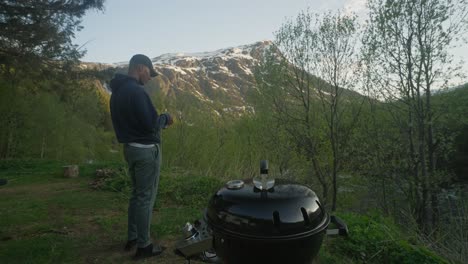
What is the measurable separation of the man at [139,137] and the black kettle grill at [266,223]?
4.41ft

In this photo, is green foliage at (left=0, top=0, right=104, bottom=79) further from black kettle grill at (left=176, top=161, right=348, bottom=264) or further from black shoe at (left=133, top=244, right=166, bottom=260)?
black kettle grill at (left=176, top=161, right=348, bottom=264)

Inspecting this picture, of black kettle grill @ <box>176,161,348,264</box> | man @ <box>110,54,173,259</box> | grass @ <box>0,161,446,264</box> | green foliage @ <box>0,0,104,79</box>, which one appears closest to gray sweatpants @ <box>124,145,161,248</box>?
man @ <box>110,54,173,259</box>

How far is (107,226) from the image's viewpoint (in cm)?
410

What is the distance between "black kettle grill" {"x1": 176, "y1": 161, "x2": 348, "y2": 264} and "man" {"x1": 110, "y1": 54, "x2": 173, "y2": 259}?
134cm

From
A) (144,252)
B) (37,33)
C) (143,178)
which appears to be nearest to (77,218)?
(144,252)

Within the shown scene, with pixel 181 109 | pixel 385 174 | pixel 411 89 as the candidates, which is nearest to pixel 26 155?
pixel 181 109

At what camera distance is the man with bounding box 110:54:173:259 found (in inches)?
108

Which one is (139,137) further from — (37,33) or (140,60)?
(37,33)

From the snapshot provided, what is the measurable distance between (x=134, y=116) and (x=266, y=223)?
1876 mm

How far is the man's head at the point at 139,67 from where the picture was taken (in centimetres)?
293

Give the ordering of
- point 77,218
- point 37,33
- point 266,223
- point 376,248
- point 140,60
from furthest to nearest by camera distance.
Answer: point 37,33, point 77,218, point 376,248, point 140,60, point 266,223

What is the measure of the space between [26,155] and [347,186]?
620 inches

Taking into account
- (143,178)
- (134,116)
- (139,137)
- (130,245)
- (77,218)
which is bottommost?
(77,218)

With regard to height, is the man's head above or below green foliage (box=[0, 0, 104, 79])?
below
